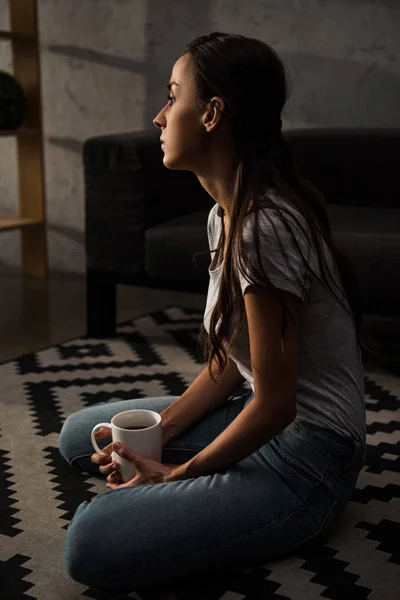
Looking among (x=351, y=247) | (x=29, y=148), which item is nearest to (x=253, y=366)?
(x=351, y=247)

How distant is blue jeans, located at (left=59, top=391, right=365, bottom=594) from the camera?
119 centimetres

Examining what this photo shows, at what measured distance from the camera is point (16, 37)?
11.1 feet

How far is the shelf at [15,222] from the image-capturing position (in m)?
3.33

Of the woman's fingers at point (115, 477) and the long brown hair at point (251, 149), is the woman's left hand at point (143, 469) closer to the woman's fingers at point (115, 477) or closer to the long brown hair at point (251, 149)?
the woman's fingers at point (115, 477)

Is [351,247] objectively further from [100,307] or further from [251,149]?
[251,149]

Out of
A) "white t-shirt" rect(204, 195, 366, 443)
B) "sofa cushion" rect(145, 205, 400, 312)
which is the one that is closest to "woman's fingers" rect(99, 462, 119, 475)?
"white t-shirt" rect(204, 195, 366, 443)

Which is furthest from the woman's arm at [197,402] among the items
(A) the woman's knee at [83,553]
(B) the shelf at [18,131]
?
(B) the shelf at [18,131]

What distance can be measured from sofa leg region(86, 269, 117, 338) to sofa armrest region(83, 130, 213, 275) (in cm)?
6

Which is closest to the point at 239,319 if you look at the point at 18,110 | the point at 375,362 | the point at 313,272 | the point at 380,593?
the point at 313,272

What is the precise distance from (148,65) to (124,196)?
1047 mm

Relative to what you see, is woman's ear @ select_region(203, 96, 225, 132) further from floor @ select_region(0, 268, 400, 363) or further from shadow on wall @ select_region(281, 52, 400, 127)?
shadow on wall @ select_region(281, 52, 400, 127)

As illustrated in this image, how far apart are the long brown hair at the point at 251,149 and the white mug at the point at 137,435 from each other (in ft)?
0.70

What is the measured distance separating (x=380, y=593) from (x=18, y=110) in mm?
2593

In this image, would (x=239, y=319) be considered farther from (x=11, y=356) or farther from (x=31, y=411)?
(x=11, y=356)
